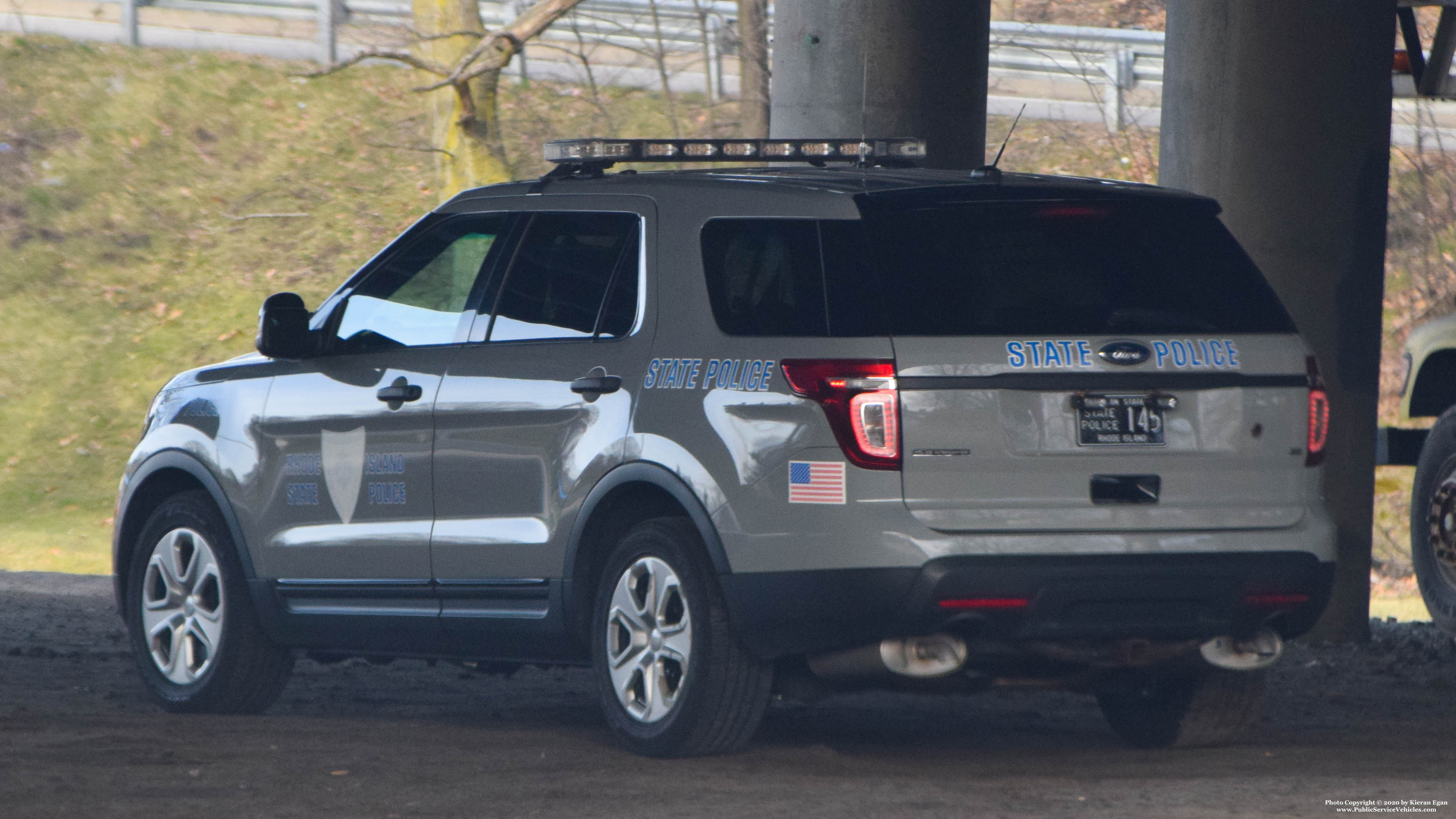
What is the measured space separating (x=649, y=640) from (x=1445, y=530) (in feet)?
17.0

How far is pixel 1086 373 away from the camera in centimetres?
634

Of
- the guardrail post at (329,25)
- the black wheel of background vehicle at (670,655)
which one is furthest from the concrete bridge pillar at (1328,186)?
the guardrail post at (329,25)

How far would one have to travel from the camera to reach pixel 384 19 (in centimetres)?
3112

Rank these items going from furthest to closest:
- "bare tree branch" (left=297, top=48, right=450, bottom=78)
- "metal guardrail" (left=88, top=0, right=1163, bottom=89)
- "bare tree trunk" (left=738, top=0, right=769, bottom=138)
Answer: "metal guardrail" (left=88, top=0, right=1163, bottom=89) → "bare tree trunk" (left=738, top=0, right=769, bottom=138) → "bare tree branch" (left=297, top=48, right=450, bottom=78)

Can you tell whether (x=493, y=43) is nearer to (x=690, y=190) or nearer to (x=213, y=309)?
(x=213, y=309)

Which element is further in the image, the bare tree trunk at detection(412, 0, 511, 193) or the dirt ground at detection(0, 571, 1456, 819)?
the bare tree trunk at detection(412, 0, 511, 193)

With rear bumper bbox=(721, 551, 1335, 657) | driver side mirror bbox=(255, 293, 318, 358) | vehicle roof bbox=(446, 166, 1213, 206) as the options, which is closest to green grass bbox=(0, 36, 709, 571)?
driver side mirror bbox=(255, 293, 318, 358)

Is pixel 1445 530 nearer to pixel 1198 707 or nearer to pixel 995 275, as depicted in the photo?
pixel 1198 707

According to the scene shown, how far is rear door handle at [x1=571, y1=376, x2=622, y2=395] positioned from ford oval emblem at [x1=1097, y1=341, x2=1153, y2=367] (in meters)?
1.44

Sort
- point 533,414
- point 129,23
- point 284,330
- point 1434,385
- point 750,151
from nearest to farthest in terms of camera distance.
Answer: point 533,414 → point 750,151 → point 284,330 → point 1434,385 → point 129,23

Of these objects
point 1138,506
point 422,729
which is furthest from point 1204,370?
point 422,729

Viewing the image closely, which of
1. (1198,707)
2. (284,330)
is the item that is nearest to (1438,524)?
(1198,707)

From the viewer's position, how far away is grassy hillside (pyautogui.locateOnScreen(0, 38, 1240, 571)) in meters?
22.8

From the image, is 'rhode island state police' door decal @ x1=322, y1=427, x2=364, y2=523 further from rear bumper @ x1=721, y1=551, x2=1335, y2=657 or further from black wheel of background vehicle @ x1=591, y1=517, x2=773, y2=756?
rear bumper @ x1=721, y1=551, x2=1335, y2=657
